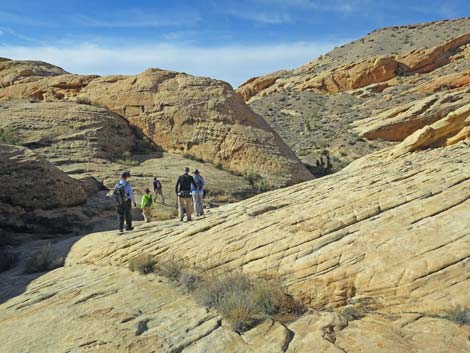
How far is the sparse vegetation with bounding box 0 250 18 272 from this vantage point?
28.8 ft

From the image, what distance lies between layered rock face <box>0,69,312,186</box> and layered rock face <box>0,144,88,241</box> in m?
7.46

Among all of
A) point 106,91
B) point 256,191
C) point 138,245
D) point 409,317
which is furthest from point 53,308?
point 106,91

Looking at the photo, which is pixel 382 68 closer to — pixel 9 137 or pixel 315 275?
pixel 9 137

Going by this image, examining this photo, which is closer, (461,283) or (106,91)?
(461,283)

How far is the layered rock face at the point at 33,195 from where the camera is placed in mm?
11492

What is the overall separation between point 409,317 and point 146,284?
3917 millimetres

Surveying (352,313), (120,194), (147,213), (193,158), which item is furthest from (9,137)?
(352,313)

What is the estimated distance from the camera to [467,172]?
6590mm

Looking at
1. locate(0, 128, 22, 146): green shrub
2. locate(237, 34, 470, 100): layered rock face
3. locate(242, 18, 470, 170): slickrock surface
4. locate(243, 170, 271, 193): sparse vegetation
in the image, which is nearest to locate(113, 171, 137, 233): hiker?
locate(243, 170, 271, 193): sparse vegetation

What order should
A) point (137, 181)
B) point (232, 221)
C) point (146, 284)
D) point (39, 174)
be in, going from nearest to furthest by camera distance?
point (146, 284) → point (232, 221) → point (39, 174) → point (137, 181)

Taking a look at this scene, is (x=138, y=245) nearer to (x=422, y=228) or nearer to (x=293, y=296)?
(x=293, y=296)

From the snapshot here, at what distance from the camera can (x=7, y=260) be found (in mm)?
8953

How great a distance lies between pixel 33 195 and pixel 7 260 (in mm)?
3469

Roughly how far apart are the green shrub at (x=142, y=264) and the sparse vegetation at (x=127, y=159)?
10332 millimetres
